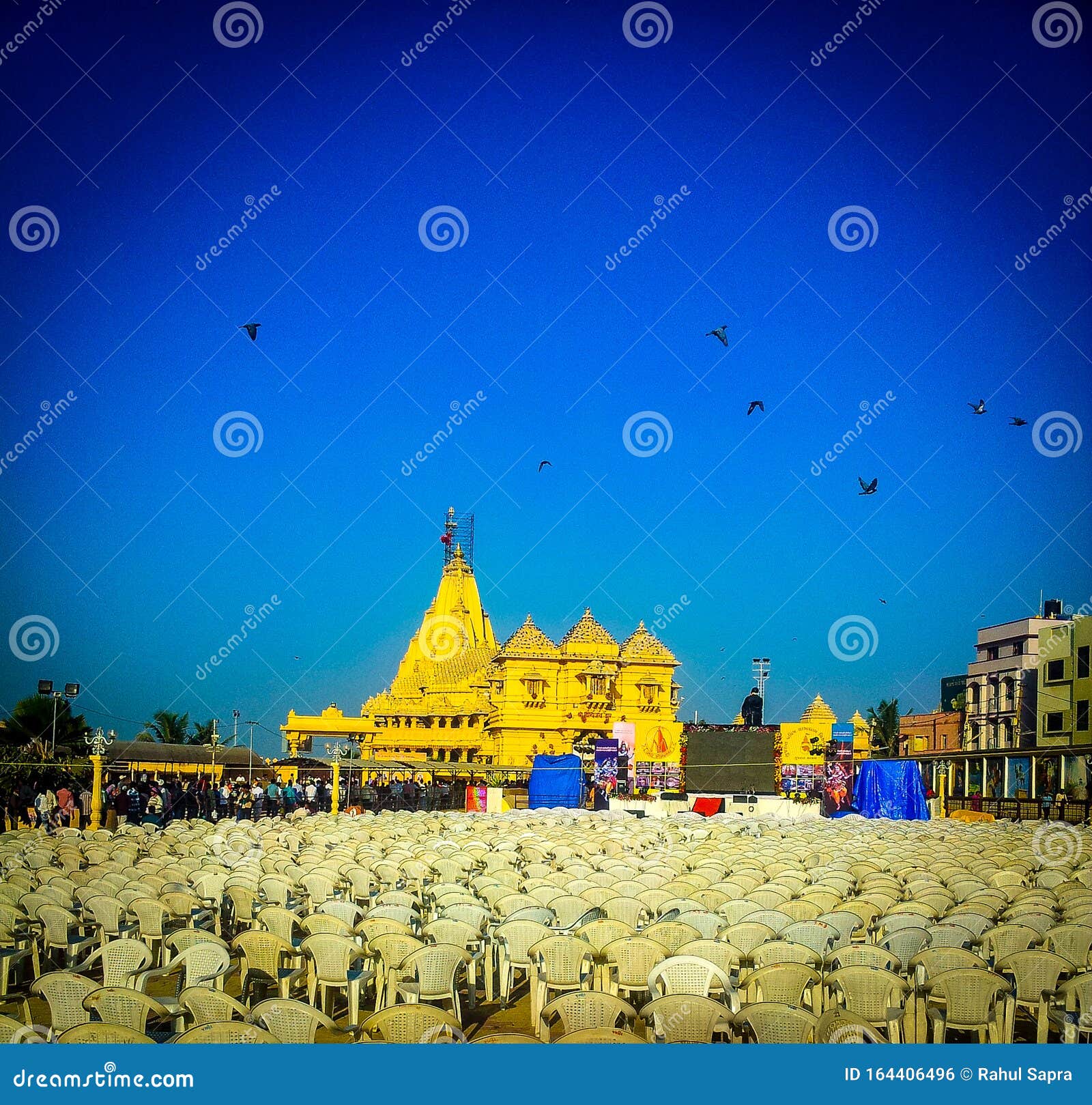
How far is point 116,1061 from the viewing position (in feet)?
19.6

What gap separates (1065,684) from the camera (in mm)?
40406

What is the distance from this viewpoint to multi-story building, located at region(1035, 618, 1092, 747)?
119 feet

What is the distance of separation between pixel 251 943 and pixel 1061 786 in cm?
3264

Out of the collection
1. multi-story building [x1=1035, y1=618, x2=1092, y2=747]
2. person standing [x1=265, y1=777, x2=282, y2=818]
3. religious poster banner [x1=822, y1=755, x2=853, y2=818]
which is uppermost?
multi-story building [x1=1035, y1=618, x2=1092, y2=747]

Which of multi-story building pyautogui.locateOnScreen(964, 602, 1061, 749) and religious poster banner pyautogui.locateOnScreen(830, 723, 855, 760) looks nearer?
religious poster banner pyautogui.locateOnScreen(830, 723, 855, 760)

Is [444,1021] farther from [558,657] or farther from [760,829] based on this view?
[558,657]

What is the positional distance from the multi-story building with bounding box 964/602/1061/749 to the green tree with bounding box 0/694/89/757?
3323 centimetres

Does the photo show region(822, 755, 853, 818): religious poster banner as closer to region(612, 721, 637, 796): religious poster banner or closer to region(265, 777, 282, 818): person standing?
region(612, 721, 637, 796): religious poster banner

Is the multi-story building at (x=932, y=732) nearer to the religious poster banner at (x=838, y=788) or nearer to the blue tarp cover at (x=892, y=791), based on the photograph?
the religious poster banner at (x=838, y=788)

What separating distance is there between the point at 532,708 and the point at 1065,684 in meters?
31.8

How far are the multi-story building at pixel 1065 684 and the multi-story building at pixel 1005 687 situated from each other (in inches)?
164

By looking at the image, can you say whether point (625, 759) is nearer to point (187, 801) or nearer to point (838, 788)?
point (838, 788)

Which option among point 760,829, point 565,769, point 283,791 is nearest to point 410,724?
point 565,769

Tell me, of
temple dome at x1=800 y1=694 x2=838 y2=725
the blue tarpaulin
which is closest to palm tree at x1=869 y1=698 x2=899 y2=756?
temple dome at x1=800 y1=694 x2=838 y2=725
